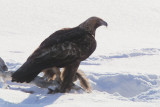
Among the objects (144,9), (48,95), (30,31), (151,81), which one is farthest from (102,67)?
(144,9)

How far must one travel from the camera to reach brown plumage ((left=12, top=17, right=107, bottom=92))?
5.08m

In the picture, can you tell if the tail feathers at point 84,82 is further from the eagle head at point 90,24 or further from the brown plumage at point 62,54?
the eagle head at point 90,24

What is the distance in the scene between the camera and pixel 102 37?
11.8 metres

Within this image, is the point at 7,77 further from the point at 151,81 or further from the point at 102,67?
the point at 102,67

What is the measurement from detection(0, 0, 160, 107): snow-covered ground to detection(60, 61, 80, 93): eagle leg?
12 cm

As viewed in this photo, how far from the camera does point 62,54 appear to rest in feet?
17.2

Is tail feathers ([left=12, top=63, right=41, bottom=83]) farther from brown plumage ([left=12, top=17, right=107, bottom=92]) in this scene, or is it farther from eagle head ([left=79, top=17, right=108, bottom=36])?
eagle head ([left=79, top=17, right=108, bottom=36])

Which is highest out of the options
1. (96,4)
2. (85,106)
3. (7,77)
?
(85,106)

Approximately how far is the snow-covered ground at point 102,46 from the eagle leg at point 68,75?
12 cm

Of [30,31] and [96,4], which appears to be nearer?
[30,31]

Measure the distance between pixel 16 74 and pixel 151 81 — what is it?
2.45m

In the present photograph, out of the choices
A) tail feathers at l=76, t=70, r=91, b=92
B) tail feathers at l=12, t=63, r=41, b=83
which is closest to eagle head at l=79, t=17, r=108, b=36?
tail feathers at l=76, t=70, r=91, b=92

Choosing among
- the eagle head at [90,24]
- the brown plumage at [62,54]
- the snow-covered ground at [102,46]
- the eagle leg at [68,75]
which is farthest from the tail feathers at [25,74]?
the eagle head at [90,24]

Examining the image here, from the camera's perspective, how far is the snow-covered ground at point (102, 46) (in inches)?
186
